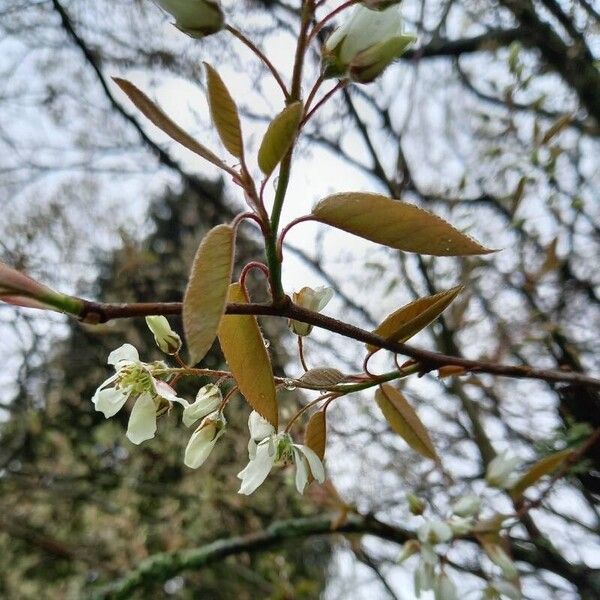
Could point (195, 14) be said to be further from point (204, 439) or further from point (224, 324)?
point (204, 439)

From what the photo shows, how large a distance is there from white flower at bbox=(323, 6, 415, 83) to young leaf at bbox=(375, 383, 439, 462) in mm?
345

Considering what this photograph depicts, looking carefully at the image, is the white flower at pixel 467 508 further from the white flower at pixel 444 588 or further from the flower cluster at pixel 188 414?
the flower cluster at pixel 188 414

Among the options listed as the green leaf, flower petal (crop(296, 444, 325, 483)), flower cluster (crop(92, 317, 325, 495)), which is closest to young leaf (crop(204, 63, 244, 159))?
flower cluster (crop(92, 317, 325, 495))

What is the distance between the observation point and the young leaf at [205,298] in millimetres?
376

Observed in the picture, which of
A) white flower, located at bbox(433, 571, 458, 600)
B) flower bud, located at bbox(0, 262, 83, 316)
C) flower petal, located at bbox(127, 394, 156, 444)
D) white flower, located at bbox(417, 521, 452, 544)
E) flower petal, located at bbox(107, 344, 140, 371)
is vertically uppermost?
flower petal, located at bbox(107, 344, 140, 371)

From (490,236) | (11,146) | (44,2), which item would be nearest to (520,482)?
(490,236)

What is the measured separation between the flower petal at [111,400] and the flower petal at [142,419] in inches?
1.7

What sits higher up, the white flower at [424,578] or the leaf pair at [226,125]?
the leaf pair at [226,125]

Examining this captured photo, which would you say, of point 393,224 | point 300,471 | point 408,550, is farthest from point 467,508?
point 393,224

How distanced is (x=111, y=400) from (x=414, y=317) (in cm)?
34

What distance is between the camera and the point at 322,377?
1.76 feet

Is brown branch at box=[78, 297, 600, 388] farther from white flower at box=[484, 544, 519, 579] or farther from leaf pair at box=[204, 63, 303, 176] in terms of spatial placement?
white flower at box=[484, 544, 519, 579]

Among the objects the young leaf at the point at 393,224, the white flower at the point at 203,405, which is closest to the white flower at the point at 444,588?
the white flower at the point at 203,405

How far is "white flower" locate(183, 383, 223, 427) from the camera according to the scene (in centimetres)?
61
